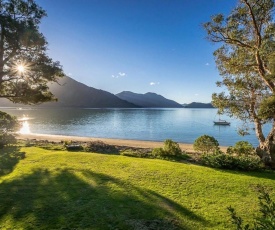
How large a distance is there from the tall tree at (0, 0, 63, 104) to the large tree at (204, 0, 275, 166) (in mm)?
13395

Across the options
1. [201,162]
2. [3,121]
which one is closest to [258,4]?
[201,162]

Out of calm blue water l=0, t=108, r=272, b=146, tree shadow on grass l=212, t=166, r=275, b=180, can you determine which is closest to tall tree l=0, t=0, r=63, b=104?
tree shadow on grass l=212, t=166, r=275, b=180

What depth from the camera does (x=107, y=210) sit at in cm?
772

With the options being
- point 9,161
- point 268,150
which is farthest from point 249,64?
point 9,161

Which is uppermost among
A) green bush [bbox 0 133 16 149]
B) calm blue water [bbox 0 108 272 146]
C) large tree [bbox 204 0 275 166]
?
large tree [bbox 204 0 275 166]

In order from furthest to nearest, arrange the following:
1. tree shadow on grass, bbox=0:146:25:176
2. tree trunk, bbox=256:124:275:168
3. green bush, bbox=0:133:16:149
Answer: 1. green bush, bbox=0:133:16:149
2. tree trunk, bbox=256:124:275:168
3. tree shadow on grass, bbox=0:146:25:176

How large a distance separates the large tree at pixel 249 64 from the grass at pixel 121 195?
4.05 meters

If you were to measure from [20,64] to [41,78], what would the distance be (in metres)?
1.95

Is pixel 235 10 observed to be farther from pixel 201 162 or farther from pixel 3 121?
pixel 3 121

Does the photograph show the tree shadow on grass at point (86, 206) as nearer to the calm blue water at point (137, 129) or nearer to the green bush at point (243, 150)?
the green bush at point (243, 150)

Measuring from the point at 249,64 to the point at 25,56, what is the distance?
17.7m

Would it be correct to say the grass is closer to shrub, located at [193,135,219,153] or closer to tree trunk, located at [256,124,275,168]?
tree trunk, located at [256,124,275,168]

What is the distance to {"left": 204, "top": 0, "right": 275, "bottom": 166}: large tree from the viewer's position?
13.5 metres

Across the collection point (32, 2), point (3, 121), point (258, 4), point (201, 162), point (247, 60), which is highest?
point (32, 2)
